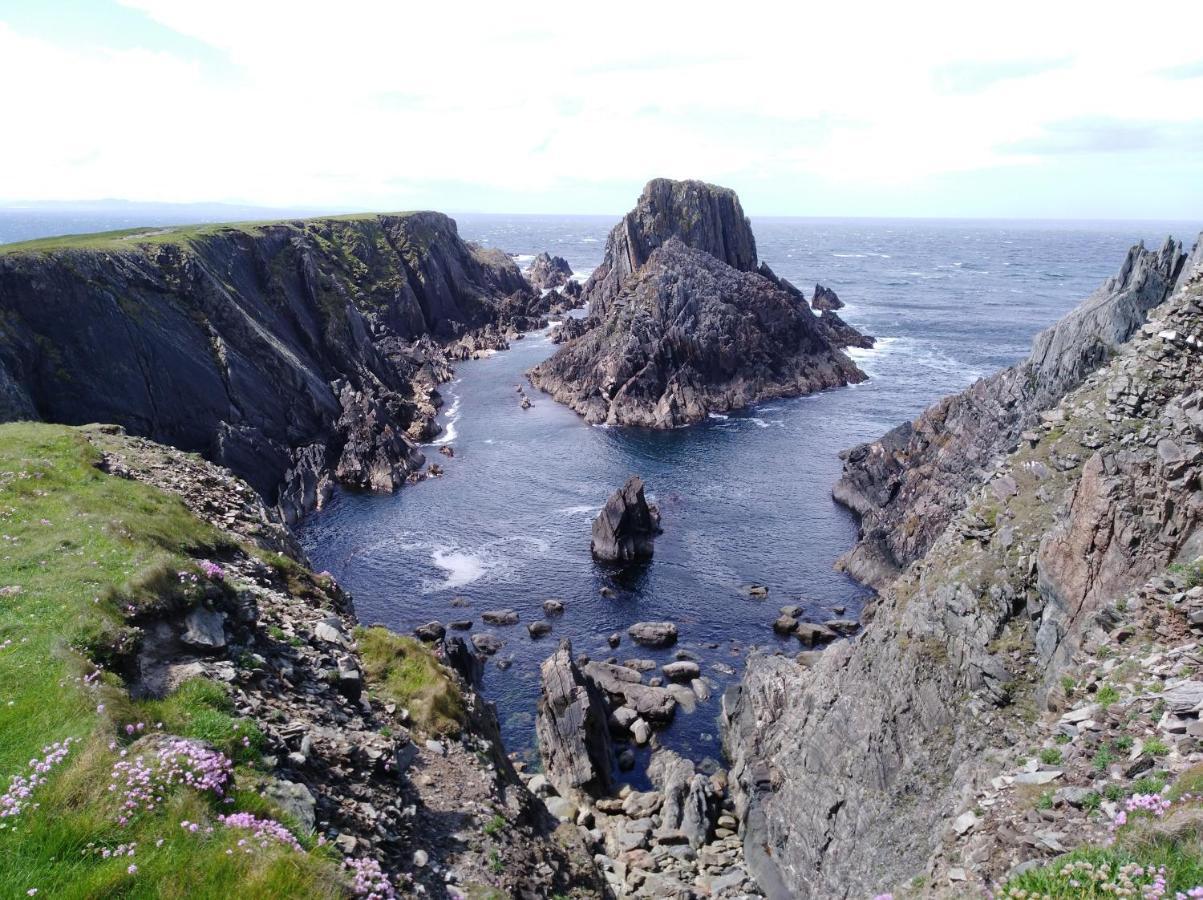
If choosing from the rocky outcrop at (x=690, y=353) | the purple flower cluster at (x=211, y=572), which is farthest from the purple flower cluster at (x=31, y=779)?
the rocky outcrop at (x=690, y=353)

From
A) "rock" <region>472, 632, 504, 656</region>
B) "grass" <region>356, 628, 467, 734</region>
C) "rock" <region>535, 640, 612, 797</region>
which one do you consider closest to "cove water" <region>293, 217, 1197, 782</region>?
"rock" <region>472, 632, 504, 656</region>

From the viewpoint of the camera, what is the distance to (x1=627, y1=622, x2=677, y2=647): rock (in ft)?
178

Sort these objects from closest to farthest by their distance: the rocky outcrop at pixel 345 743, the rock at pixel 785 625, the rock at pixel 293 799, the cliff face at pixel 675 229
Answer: the rock at pixel 293 799
the rocky outcrop at pixel 345 743
the rock at pixel 785 625
the cliff face at pixel 675 229

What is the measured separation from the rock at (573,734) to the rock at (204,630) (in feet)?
81.1

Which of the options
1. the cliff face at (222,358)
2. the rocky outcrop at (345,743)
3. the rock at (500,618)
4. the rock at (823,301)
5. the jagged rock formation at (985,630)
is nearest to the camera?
the rocky outcrop at (345,743)

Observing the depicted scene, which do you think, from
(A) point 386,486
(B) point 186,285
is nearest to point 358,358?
(B) point 186,285

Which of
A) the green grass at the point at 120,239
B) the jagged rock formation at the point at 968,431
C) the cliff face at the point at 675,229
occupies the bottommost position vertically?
the jagged rock formation at the point at 968,431

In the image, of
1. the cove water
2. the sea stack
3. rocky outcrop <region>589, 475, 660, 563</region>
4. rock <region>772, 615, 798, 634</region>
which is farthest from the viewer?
the sea stack

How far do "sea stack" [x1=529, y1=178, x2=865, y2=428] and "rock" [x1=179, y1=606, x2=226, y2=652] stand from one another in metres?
88.7

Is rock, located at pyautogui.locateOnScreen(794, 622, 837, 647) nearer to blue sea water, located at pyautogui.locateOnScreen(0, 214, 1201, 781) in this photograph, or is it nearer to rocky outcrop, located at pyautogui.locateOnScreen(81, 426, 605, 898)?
blue sea water, located at pyautogui.locateOnScreen(0, 214, 1201, 781)

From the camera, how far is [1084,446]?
26672 mm

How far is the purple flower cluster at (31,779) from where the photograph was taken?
39.2 ft

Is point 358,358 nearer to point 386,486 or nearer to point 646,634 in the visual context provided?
point 386,486

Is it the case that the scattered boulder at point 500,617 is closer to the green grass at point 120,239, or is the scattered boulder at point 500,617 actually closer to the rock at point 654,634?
the rock at point 654,634
